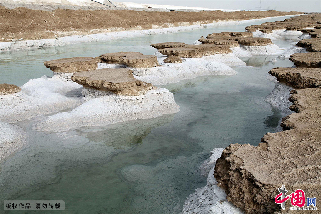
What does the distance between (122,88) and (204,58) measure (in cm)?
629

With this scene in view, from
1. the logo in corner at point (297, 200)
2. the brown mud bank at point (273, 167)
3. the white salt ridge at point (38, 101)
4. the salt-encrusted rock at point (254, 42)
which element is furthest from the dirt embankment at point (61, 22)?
the logo in corner at point (297, 200)

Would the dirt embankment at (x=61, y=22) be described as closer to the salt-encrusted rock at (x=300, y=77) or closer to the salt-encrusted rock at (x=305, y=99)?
the salt-encrusted rock at (x=300, y=77)

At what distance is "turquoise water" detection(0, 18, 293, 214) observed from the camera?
146 inches

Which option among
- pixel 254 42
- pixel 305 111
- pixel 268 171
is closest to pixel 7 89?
pixel 268 171

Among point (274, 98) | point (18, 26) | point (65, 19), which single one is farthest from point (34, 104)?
point (65, 19)

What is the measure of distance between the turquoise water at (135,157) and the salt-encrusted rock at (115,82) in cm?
88

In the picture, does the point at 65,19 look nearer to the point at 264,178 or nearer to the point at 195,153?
the point at 195,153

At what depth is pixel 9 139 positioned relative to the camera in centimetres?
513

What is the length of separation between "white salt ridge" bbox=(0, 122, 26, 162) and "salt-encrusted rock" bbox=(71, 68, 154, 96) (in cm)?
201

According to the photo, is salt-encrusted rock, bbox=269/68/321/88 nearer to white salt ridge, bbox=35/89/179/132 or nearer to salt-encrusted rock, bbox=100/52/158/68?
white salt ridge, bbox=35/89/179/132

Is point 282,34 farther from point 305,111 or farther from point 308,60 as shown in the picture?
point 305,111

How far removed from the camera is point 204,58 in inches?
465

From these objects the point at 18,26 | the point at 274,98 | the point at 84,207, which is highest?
the point at 18,26

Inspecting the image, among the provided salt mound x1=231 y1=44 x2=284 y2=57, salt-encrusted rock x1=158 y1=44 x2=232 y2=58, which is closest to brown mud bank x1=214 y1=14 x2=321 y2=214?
salt-encrusted rock x1=158 y1=44 x2=232 y2=58
